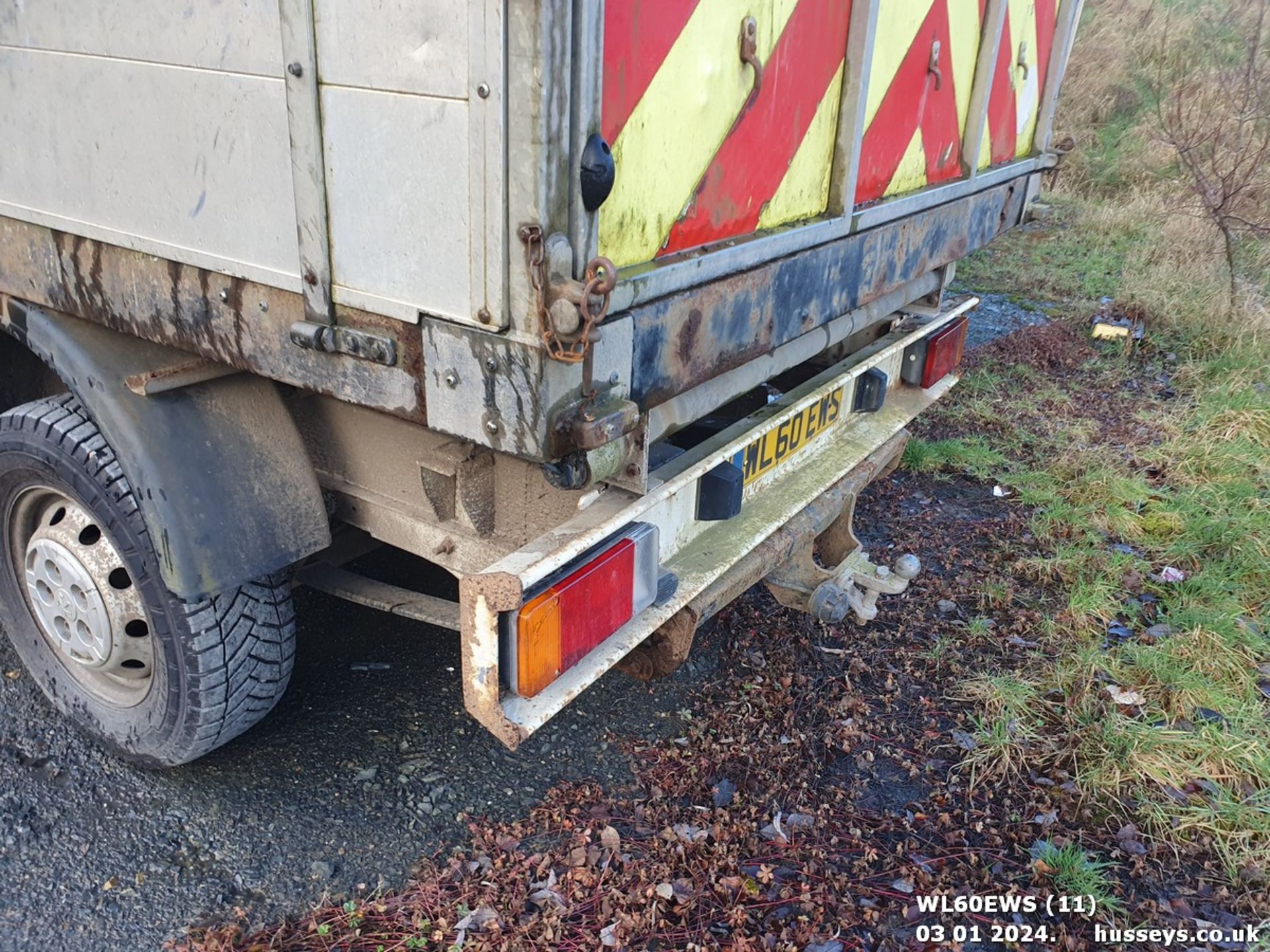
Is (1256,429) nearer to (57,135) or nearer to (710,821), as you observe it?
(710,821)

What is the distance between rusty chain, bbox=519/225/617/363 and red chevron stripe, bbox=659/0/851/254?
0.40 m

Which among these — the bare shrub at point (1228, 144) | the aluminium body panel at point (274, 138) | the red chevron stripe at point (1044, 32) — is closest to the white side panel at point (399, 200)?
the aluminium body panel at point (274, 138)

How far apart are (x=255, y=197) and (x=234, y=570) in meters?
0.83

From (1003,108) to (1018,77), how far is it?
116 mm

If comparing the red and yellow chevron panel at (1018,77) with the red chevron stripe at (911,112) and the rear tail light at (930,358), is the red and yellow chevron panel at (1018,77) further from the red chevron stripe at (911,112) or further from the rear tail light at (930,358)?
the rear tail light at (930,358)

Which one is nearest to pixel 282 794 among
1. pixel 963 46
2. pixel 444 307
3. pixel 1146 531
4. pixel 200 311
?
pixel 200 311

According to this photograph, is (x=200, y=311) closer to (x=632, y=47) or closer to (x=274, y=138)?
(x=274, y=138)

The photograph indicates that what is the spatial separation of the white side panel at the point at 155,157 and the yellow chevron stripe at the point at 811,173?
1.01 m

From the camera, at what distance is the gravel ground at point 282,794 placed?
7.16ft

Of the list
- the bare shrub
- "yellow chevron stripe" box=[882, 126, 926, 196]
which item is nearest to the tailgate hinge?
"yellow chevron stripe" box=[882, 126, 926, 196]

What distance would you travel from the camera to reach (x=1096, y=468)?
4473mm

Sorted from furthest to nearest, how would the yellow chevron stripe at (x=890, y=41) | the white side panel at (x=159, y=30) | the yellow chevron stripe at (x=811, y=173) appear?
1. the yellow chevron stripe at (x=890, y=41)
2. the yellow chevron stripe at (x=811, y=173)
3. the white side panel at (x=159, y=30)

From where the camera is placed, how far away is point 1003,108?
306cm

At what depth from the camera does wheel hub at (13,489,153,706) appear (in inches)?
91.3
